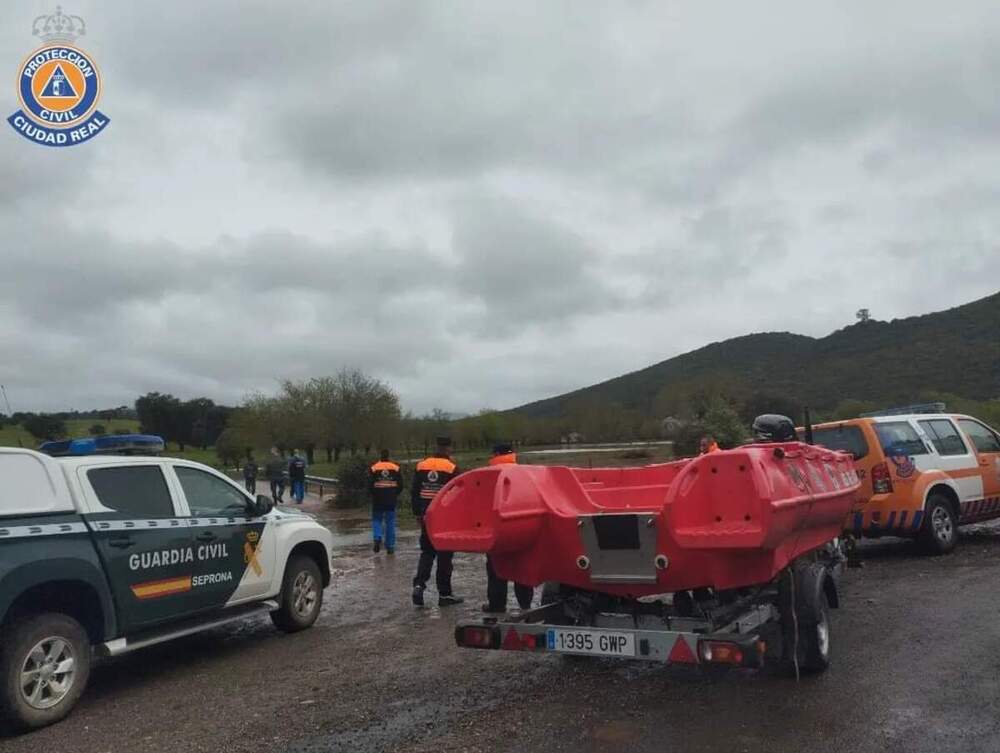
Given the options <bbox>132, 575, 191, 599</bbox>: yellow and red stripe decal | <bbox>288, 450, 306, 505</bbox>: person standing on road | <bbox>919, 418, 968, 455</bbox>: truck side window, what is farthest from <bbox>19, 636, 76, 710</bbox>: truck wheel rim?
<bbox>288, 450, 306, 505</bbox>: person standing on road

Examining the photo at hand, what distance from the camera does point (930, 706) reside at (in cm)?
534

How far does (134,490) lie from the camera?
7125mm

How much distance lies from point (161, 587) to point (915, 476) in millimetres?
8854

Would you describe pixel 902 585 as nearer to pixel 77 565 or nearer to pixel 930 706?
pixel 930 706

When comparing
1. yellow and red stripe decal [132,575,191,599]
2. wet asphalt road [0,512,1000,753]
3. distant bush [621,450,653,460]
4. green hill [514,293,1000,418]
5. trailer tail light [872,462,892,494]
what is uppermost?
green hill [514,293,1000,418]

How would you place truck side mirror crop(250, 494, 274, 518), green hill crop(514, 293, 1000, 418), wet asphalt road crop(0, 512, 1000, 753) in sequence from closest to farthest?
wet asphalt road crop(0, 512, 1000, 753) → truck side mirror crop(250, 494, 274, 518) → green hill crop(514, 293, 1000, 418)

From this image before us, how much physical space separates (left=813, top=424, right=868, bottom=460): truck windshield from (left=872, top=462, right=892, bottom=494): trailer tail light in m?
0.24

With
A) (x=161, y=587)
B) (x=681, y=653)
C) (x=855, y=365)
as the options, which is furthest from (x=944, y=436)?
(x=855, y=365)

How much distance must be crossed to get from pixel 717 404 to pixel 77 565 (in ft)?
113

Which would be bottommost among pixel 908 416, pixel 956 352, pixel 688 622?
pixel 688 622

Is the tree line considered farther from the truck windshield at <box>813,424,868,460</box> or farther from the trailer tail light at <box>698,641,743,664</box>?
the trailer tail light at <box>698,641,743,664</box>

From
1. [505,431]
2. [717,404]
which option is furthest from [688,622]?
[505,431]

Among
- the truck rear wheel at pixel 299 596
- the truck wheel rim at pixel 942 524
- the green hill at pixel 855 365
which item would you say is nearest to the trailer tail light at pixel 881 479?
the truck wheel rim at pixel 942 524

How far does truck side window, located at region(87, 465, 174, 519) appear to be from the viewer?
6.83 meters
